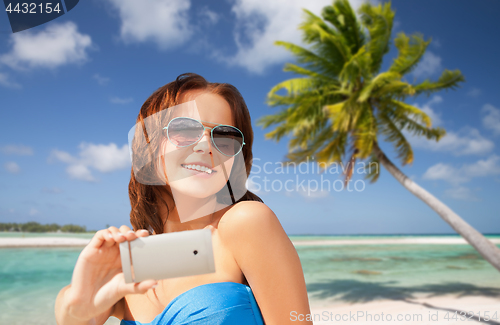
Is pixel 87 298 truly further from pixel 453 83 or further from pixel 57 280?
pixel 57 280

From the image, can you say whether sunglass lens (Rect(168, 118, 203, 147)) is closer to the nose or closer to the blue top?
the nose

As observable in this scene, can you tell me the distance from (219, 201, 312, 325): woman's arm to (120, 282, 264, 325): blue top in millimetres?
47

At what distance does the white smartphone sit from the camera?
30.7 inches

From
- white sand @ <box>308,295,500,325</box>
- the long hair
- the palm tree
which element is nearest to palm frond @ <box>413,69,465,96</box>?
the palm tree

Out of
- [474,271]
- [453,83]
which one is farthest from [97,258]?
[474,271]

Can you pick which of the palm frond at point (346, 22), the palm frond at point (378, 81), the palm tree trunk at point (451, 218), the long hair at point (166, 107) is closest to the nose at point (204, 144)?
the long hair at point (166, 107)

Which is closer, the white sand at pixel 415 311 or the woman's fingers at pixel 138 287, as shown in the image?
the woman's fingers at pixel 138 287

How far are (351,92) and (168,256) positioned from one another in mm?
11798

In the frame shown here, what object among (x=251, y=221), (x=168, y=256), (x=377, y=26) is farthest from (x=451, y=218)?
(x=168, y=256)

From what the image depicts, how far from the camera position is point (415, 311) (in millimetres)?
9469

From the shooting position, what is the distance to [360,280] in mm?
15922

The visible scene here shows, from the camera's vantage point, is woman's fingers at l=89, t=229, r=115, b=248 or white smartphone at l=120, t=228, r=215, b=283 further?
woman's fingers at l=89, t=229, r=115, b=248

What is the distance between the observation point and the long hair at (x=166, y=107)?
1521mm

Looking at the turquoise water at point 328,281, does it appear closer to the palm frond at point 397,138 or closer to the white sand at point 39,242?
the white sand at point 39,242
